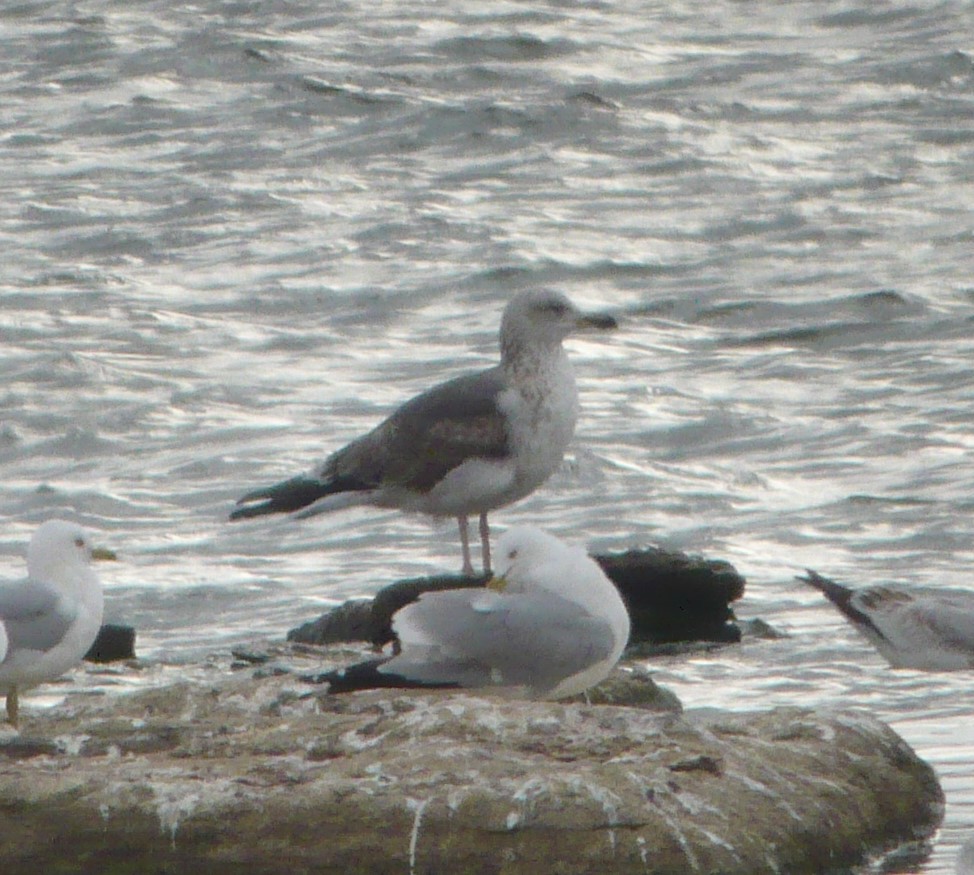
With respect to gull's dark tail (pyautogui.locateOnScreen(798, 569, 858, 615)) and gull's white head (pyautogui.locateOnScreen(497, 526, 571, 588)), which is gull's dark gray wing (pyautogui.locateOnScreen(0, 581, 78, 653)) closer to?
gull's white head (pyautogui.locateOnScreen(497, 526, 571, 588))

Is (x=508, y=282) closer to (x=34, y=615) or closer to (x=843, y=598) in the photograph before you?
(x=843, y=598)

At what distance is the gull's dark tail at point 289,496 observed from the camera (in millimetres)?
10531

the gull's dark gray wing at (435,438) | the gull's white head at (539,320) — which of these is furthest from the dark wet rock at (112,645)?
the gull's white head at (539,320)

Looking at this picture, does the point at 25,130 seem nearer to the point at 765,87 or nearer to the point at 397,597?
the point at 765,87

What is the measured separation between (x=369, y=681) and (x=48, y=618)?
1.24 meters

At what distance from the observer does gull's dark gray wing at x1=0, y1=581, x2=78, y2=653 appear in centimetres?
737

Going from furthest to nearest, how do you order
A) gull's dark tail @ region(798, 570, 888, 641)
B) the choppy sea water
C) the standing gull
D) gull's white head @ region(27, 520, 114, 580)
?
the choppy sea water < the standing gull < gull's dark tail @ region(798, 570, 888, 641) < gull's white head @ region(27, 520, 114, 580)

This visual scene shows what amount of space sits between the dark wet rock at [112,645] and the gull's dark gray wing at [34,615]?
206 cm

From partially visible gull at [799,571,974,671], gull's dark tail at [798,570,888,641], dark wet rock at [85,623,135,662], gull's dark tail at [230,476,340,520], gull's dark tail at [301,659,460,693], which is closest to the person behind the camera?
gull's dark tail at [301,659,460,693]

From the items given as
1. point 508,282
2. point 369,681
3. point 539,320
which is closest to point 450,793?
point 369,681

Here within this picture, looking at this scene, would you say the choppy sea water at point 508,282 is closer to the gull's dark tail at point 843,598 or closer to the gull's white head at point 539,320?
the gull's dark tail at point 843,598

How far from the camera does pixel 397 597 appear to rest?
9.36 m

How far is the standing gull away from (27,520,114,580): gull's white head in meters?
2.06

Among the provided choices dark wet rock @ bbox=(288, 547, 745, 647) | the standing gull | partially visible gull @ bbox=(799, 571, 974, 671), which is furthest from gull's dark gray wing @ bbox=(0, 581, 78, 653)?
partially visible gull @ bbox=(799, 571, 974, 671)
